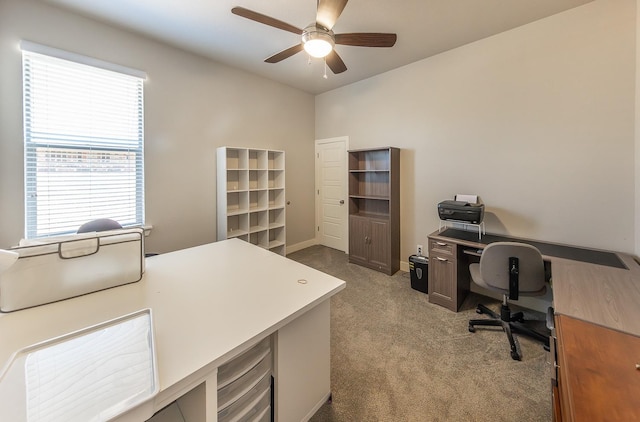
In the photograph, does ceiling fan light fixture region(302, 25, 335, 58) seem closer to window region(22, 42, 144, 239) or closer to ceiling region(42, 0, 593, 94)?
ceiling region(42, 0, 593, 94)

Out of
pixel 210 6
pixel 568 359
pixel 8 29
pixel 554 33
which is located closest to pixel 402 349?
pixel 568 359

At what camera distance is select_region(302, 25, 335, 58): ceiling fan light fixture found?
1861 millimetres

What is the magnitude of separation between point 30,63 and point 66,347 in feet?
9.23

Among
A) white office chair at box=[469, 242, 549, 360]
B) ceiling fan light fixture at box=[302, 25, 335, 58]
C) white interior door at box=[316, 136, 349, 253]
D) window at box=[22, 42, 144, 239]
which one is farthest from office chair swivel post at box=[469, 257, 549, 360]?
window at box=[22, 42, 144, 239]

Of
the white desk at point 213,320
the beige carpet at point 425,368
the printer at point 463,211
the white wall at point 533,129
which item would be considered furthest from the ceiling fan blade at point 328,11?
the beige carpet at point 425,368

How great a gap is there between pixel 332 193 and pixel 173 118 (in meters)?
2.77

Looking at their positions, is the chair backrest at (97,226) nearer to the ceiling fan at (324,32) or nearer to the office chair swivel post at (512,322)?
the ceiling fan at (324,32)

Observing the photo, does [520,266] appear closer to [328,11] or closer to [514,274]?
[514,274]

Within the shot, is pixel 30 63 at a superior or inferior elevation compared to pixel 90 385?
superior

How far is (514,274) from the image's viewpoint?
2016mm

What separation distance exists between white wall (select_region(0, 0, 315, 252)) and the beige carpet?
2327 millimetres

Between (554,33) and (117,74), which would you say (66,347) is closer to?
(117,74)

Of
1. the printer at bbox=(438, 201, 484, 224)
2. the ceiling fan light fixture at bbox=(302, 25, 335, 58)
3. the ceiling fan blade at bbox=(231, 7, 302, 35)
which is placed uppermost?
the ceiling fan blade at bbox=(231, 7, 302, 35)

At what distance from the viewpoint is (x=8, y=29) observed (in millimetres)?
2088
